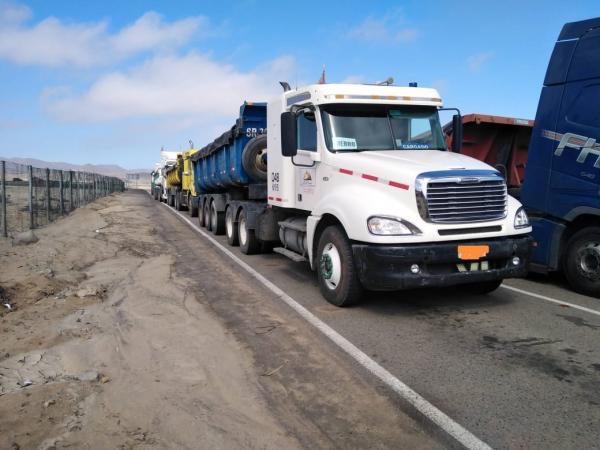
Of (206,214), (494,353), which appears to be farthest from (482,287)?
(206,214)

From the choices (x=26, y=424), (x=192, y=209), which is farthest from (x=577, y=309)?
(x=192, y=209)

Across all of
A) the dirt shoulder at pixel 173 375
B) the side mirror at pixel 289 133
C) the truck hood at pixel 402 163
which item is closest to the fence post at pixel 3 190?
the dirt shoulder at pixel 173 375

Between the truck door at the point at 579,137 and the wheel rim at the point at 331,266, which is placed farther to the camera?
the truck door at the point at 579,137

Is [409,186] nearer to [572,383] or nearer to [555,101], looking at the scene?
[572,383]

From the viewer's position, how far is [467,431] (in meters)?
3.15

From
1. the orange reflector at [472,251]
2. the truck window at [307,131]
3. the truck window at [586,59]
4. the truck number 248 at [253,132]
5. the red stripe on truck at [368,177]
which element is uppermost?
the truck window at [586,59]

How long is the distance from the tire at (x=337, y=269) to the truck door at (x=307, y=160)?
99cm

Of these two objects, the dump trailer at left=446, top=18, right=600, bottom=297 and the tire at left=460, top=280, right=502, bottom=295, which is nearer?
the tire at left=460, top=280, right=502, bottom=295

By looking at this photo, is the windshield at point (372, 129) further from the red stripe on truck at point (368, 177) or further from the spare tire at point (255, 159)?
the spare tire at point (255, 159)

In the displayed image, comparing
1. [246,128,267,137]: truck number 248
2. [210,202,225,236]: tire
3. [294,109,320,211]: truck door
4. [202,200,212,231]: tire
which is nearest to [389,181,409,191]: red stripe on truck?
[294,109,320,211]: truck door

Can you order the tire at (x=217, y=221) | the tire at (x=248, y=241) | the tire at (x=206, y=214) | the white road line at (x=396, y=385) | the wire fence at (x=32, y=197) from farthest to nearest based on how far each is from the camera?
1. the tire at (x=206, y=214)
2. the tire at (x=217, y=221)
3. the wire fence at (x=32, y=197)
4. the tire at (x=248, y=241)
5. the white road line at (x=396, y=385)

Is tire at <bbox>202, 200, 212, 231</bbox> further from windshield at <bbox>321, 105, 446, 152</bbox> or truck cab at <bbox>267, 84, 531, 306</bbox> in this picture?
windshield at <bbox>321, 105, 446, 152</bbox>

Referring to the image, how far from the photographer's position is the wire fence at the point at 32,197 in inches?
492

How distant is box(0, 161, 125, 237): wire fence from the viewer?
1249 cm
